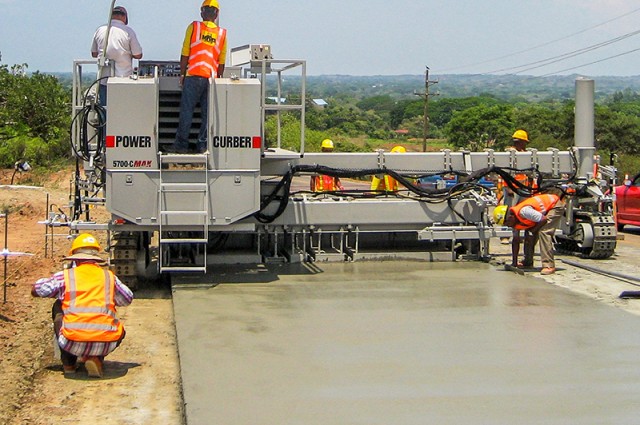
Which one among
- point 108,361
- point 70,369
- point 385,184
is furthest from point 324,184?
point 70,369

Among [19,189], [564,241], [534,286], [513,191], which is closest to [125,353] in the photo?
[534,286]

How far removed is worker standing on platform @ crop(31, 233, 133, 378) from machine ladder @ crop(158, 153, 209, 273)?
3233mm

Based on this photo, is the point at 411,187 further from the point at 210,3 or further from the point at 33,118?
the point at 33,118

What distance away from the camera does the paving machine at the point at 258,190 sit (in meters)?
12.2

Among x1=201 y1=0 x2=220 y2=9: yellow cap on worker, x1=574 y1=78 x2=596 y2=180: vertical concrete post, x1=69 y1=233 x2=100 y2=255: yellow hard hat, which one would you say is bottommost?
x1=69 y1=233 x2=100 y2=255: yellow hard hat

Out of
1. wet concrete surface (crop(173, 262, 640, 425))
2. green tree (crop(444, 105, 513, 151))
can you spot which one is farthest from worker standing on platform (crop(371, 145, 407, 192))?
green tree (crop(444, 105, 513, 151))

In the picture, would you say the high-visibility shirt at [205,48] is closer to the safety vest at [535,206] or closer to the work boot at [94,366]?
the safety vest at [535,206]

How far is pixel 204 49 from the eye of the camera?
12539 millimetres

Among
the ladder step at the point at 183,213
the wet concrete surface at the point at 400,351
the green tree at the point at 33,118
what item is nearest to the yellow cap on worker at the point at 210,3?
the ladder step at the point at 183,213

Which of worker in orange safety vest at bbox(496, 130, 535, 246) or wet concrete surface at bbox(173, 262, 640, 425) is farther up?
worker in orange safety vest at bbox(496, 130, 535, 246)

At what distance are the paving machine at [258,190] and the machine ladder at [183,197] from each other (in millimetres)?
14

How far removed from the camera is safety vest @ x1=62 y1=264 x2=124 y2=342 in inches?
333

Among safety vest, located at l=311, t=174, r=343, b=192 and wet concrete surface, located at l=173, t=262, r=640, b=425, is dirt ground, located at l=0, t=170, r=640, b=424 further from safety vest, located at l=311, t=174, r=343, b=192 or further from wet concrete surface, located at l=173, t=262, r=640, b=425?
safety vest, located at l=311, t=174, r=343, b=192

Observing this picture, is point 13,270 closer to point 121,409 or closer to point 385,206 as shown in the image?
point 385,206
